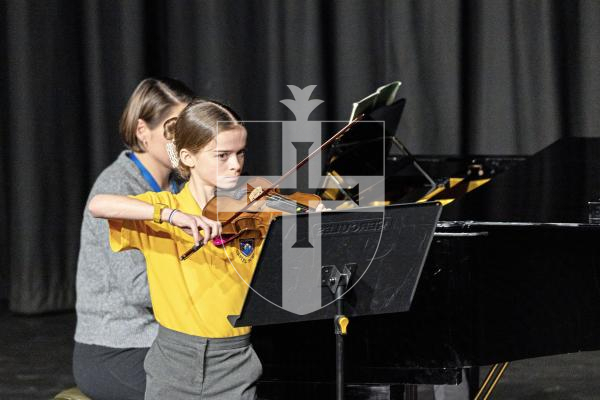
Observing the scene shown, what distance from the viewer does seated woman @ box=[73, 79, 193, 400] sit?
93.4 inches

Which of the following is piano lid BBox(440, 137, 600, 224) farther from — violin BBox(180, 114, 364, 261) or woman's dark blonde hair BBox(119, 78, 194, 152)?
woman's dark blonde hair BBox(119, 78, 194, 152)

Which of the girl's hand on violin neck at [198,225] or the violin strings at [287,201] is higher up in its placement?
the violin strings at [287,201]

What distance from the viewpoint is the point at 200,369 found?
1.86m

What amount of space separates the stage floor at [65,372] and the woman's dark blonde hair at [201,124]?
185 cm

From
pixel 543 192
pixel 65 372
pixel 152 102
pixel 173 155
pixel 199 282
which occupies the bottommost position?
pixel 65 372

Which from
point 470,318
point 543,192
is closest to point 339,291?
point 470,318

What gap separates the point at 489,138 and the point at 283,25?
3.88ft

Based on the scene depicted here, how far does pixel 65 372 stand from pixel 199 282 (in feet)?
7.20

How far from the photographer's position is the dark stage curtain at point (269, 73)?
481cm

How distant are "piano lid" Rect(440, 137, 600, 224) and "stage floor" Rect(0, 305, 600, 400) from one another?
0.84m

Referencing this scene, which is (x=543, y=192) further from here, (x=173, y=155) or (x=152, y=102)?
(x=173, y=155)

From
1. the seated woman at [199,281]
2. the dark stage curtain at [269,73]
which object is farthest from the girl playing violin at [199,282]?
the dark stage curtain at [269,73]

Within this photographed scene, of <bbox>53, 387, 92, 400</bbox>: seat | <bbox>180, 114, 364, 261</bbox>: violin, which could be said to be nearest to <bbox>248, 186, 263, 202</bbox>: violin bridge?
<bbox>180, 114, 364, 261</bbox>: violin

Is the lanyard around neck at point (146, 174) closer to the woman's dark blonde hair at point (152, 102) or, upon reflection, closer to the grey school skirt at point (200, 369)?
the woman's dark blonde hair at point (152, 102)
